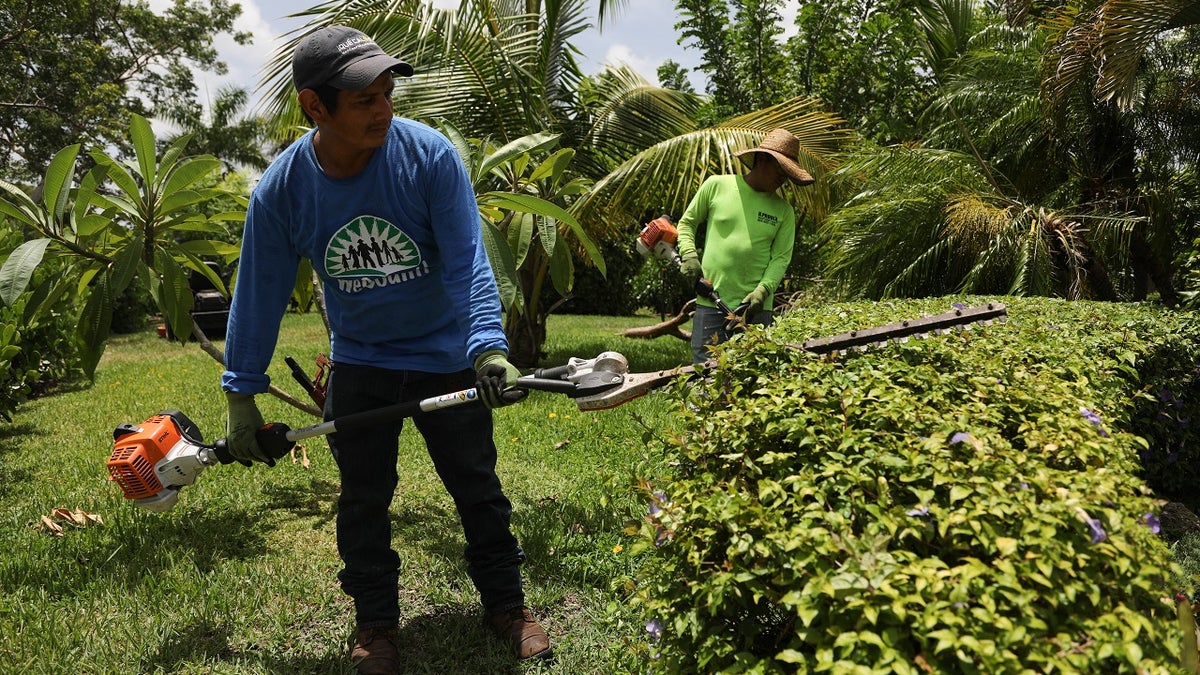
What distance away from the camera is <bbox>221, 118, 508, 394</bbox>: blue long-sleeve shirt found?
251 centimetres

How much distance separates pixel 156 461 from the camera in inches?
110

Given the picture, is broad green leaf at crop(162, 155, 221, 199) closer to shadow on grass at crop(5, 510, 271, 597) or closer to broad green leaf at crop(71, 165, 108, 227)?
broad green leaf at crop(71, 165, 108, 227)

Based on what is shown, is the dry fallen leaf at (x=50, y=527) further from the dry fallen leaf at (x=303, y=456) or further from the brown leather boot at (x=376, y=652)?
the brown leather boot at (x=376, y=652)

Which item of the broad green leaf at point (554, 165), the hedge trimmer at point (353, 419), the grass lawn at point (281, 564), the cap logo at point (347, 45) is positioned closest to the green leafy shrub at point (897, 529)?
the hedge trimmer at point (353, 419)

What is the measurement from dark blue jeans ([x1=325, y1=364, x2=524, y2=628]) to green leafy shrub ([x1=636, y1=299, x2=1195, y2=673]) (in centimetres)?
86

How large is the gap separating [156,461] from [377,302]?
38.5 inches

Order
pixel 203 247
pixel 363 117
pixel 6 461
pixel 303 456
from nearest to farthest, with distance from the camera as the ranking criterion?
pixel 363 117 < pixel 203 247 < pixel 303 456 < pixel 6 461

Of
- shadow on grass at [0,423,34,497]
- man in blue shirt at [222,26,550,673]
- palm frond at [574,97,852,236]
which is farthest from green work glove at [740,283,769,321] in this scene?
shadow on grass at [0,423,34,497]

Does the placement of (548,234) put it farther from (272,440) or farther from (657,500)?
(657,500)

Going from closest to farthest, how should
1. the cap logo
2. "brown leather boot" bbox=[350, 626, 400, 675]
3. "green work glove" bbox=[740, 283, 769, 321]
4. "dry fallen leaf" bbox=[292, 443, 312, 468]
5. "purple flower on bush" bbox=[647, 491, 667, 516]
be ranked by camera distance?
"purple flower on bush" bbox=[647, 491, 667, 516], the cap logo, "brown leather boot" bbox=[350, 626, 400, 675], "green work glove" bbox=[740, 283, 769, 321], "dry fallen leaf" bbox=[292, 443, 312, 468]

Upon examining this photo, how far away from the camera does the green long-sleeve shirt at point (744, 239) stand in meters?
4.81

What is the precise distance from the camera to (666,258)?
5.46m

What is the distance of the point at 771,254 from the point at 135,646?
3.70 m

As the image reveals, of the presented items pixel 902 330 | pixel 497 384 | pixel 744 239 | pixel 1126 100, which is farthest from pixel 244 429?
pixel 1126 100
